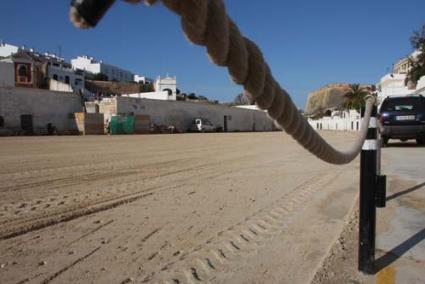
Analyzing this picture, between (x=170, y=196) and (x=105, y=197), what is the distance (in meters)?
0.97

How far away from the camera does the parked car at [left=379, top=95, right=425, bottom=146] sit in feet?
50.7

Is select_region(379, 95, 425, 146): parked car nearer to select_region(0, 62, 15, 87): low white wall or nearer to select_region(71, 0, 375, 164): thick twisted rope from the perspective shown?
select_region(71, 0, 375, 164): thick twisted rope

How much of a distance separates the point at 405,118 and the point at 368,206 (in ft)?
43.9

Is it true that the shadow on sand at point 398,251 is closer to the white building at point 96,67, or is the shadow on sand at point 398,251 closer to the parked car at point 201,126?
the parked car at point 201,126

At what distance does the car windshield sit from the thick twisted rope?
14.9m

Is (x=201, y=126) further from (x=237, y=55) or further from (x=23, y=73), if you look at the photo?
(x=237, y=55)

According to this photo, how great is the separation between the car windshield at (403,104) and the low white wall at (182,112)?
17.9 metres

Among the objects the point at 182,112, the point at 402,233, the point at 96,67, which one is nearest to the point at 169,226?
the point at 402,233

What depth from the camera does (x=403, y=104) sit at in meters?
15.8

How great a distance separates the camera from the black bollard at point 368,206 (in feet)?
11.2

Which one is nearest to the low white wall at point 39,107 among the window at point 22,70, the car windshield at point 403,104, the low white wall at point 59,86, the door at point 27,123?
the door at point 27,123

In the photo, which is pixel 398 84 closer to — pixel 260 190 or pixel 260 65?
pixel 260 190

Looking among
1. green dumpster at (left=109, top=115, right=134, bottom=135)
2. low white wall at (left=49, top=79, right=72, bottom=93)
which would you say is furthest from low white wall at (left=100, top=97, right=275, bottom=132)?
low white wall at (left=49, top=79, right=72, bottom=93)

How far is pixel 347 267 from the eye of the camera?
11.6ft
